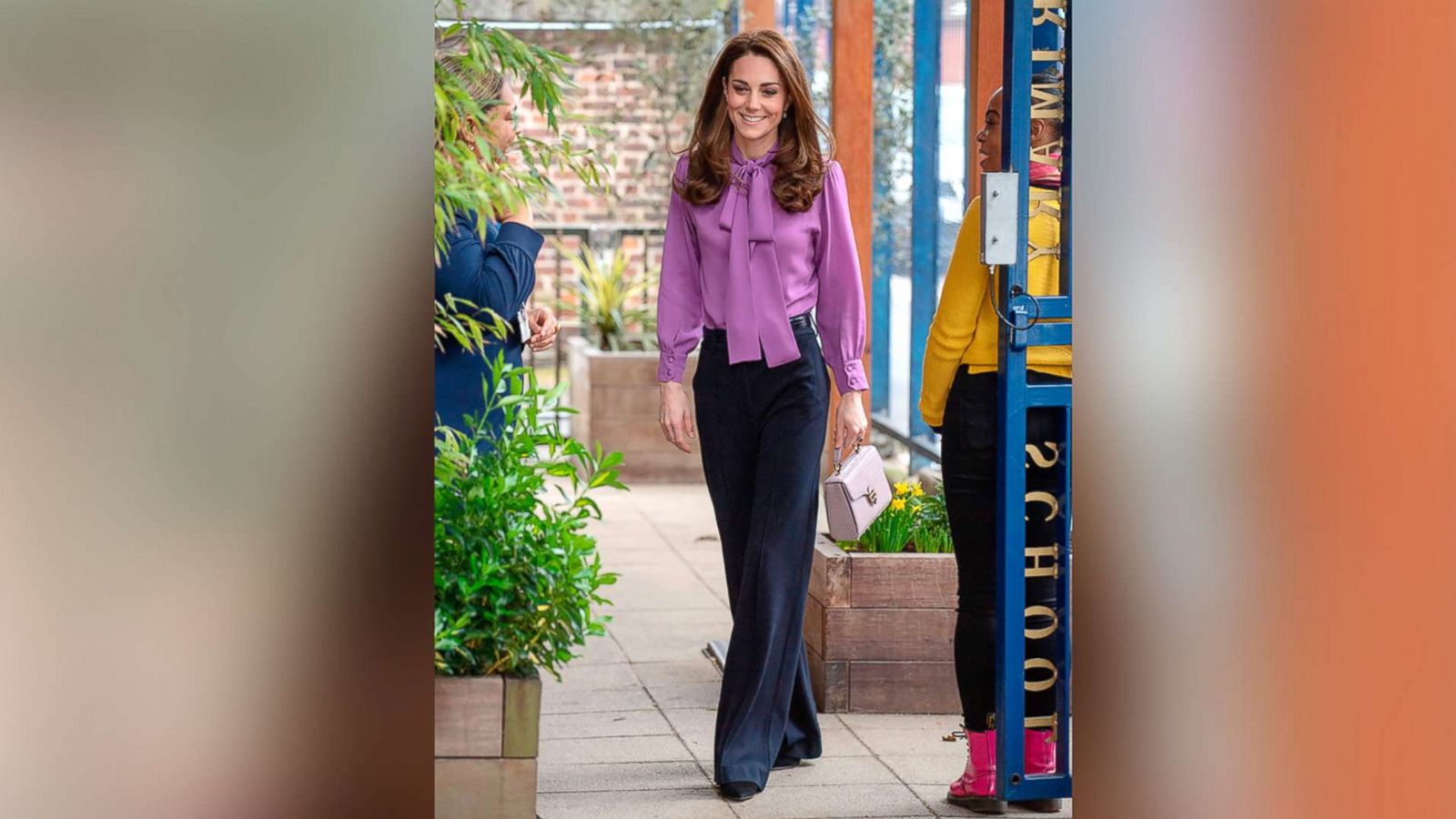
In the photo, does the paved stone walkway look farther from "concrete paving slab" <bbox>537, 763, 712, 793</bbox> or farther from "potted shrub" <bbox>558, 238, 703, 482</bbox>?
"potted shrub" <bbox>558, 238, 703, 482</bbox>

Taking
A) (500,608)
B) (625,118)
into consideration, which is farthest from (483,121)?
(625,118)

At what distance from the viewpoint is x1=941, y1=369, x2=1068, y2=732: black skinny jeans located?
3.61 m

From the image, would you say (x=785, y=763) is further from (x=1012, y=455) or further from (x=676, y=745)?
(x=1012, y=455)

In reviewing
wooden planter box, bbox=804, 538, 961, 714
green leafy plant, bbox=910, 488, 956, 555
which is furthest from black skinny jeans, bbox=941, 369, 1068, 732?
green leafy plant, bbox=910, 488, 956, 555

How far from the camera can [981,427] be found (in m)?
3.66

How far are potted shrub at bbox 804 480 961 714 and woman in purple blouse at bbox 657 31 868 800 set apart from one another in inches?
21.1

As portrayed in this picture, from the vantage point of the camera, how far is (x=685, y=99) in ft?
36.5

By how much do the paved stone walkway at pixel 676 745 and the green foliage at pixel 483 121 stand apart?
1.22 m

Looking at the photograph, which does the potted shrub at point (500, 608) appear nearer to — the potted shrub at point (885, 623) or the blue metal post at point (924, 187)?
the potted shrub at point (885, 623)
